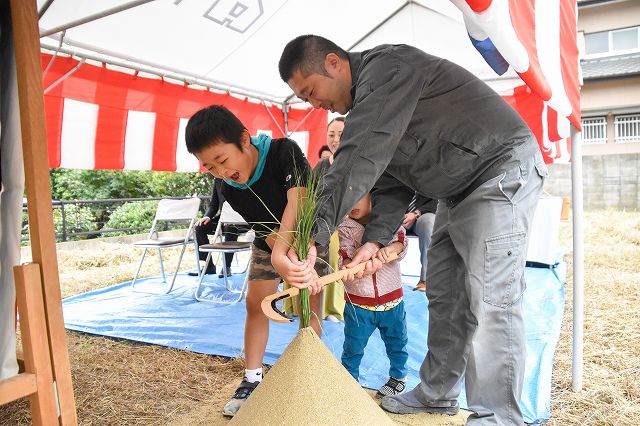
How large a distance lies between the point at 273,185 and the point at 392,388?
1.06 meters

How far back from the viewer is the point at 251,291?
1.99 m

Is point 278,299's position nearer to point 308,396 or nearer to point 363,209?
point 308,396

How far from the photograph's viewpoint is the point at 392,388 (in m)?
1.95

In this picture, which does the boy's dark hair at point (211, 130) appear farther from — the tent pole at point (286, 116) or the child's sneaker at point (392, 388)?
the tent pole at point (286, 116)

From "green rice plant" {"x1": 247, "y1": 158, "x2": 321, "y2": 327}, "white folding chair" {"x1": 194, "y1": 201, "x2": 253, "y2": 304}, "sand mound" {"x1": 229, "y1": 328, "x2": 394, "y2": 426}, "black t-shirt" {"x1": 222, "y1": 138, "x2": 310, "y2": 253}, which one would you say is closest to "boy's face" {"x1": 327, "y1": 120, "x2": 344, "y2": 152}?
"white folding chair" {"x1": 194, "y1": 201, "x2": 253, "y2": 304}

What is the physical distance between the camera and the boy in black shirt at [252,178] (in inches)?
65.0

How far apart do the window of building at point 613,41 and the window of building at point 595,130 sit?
8.46 ft

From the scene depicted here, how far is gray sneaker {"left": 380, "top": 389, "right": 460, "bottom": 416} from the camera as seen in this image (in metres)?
1.73

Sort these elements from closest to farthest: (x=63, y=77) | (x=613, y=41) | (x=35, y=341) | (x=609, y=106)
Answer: (x=35, y=341)
(x=63, y=77)
(x=609, y=106)
(x=613, y=41)

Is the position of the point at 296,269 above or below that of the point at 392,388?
above

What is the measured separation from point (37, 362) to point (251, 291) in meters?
1.07

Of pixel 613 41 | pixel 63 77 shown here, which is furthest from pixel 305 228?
pixel 613 41

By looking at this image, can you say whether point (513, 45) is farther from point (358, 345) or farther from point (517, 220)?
point (358, 345)

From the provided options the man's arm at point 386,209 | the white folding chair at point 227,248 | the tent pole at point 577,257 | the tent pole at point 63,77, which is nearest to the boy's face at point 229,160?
the man's arm at point 386,209
